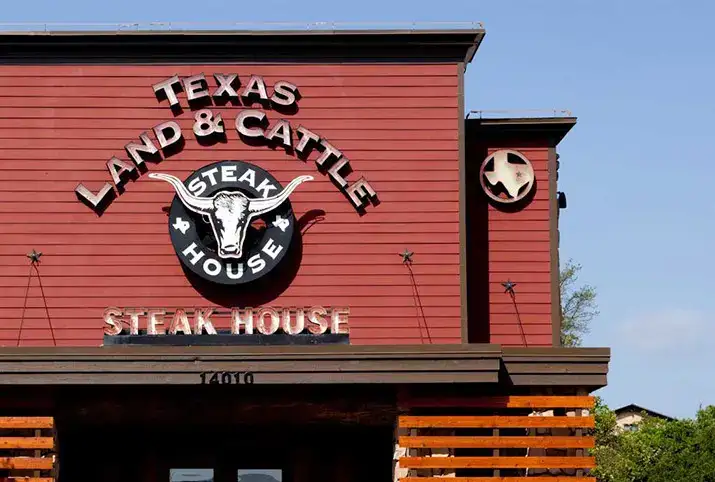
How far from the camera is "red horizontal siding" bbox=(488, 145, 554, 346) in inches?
1436

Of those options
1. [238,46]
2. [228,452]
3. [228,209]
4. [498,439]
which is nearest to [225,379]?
[228,209]

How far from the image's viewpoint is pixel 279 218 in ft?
116

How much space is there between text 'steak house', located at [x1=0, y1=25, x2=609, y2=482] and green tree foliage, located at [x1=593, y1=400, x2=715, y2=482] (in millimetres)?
45381

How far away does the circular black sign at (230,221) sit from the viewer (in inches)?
1378

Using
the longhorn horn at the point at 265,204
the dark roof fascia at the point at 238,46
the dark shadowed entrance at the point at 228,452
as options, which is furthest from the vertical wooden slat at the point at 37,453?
the dark roof fascia at the point at 238,46

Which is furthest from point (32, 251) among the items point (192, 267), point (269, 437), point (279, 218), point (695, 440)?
point (695, 440)

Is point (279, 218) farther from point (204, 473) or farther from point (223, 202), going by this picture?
point (204, 473)

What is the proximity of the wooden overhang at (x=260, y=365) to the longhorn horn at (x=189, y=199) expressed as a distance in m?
3.94

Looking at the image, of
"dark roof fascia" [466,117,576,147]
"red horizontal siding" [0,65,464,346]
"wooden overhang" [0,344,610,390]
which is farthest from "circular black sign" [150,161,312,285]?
"dark roof fascia" [466,117,576,147]

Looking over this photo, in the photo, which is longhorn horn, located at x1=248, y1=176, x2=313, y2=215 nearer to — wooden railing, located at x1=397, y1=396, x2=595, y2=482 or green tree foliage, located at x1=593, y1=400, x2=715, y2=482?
wooden railing, located at x1=397, y1=396, x2=595, y2=482

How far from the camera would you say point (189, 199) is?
116 feet

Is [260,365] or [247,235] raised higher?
[247,235]

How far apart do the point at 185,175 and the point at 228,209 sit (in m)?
1.59

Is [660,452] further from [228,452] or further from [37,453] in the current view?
[37,453]
